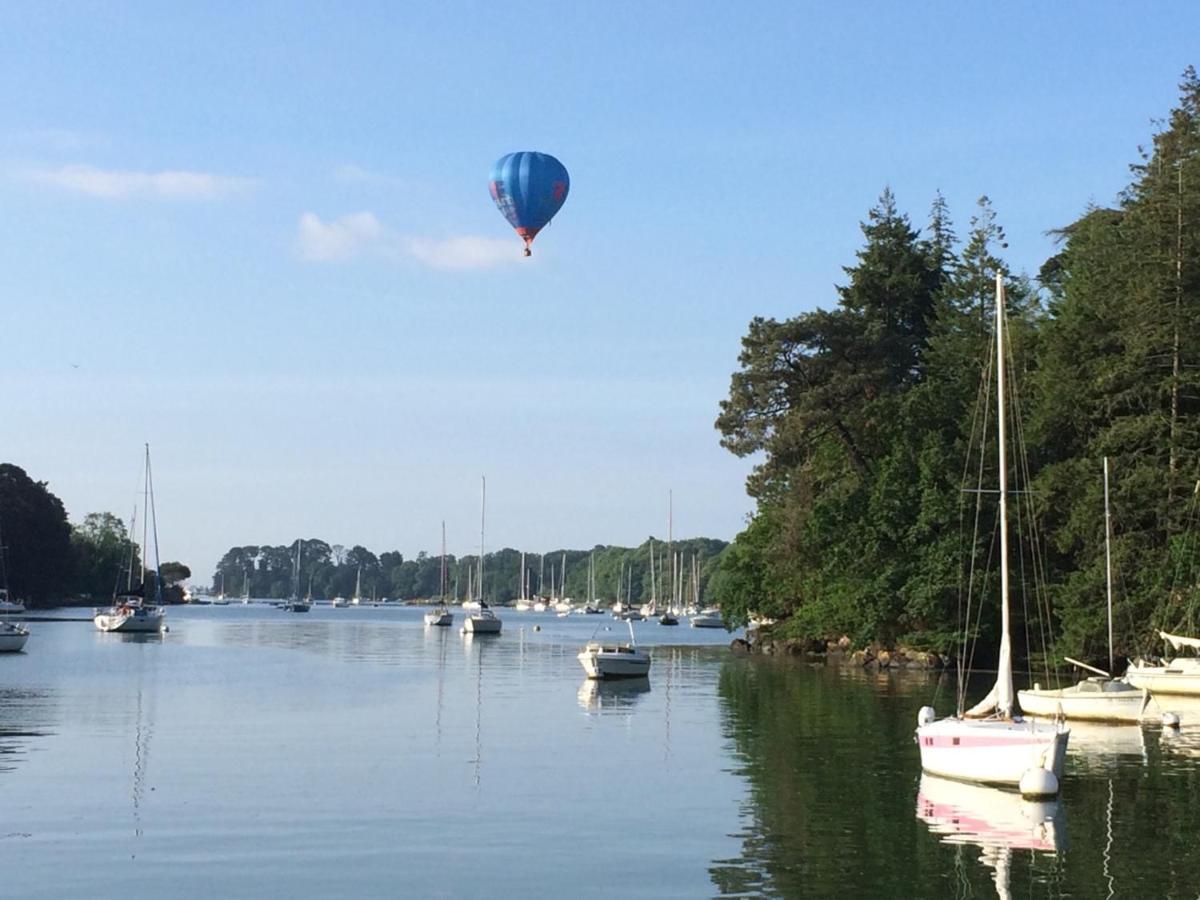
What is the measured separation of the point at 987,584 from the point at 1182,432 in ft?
44.7

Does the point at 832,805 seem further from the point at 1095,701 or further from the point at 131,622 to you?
the point at 131,622

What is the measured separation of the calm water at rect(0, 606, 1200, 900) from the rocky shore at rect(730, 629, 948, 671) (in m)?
17.2

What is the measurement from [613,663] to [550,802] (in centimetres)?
3761

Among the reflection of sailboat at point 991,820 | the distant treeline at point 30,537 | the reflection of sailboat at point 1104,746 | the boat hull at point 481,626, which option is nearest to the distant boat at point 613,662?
the reflection of sailboat at point 1104,746

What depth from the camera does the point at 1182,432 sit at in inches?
2603

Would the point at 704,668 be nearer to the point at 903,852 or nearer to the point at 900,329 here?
the point at 900,329

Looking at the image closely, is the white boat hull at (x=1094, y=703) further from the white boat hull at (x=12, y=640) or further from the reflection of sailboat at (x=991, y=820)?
the white boat hull at (x=12, y=640)

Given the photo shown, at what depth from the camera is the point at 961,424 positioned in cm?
7856

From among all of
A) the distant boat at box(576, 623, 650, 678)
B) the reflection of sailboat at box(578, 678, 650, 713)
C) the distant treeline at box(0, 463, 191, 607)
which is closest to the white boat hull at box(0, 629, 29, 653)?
the reflection of sailboat at box(578, 678, 650, 713)

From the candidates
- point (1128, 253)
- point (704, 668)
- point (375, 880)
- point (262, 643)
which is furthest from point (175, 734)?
point (262, 643)

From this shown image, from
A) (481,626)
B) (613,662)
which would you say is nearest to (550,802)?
(613,662)

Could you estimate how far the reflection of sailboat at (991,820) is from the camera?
2639 centimetres

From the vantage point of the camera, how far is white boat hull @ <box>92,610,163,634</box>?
124500 millimetres

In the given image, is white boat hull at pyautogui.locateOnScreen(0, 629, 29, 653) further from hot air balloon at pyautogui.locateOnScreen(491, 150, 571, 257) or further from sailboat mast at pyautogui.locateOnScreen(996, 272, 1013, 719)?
sailboat mast at pyautogui.locateOnScreen(996, 272, 1013, 719)
